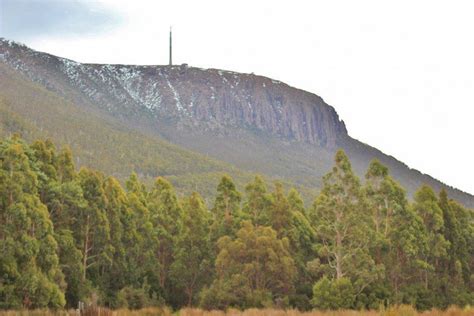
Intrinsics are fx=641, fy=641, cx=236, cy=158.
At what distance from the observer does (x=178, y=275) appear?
50562 millimetres

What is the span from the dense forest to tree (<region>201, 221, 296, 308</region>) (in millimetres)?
101

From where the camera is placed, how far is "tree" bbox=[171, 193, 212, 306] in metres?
50.2

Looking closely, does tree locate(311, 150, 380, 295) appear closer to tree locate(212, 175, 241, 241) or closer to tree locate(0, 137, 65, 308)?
tree locate(212, 175, 241, 241)

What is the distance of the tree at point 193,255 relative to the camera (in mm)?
50156

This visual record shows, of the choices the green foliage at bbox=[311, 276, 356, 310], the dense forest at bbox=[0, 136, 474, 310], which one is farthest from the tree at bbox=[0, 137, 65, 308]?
the green foliage at bbox=[311, 276, 356, 310]

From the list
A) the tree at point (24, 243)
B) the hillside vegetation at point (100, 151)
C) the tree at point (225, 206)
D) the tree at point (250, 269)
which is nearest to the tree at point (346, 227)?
the tree at point (250, 269)

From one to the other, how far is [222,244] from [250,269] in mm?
3009

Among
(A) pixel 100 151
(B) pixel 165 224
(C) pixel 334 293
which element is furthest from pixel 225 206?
(A) pixel 100 151

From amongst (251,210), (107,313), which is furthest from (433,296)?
(107,313)

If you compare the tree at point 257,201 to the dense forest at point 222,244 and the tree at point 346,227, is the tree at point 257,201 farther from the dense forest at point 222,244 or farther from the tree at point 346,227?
the tree at point 346,227

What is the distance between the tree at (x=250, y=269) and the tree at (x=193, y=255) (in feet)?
20.4

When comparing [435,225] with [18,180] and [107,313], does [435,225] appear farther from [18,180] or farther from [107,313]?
[107,313]

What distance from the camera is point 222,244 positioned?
145ft

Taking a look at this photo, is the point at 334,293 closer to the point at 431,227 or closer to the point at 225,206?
the point at 431,227
